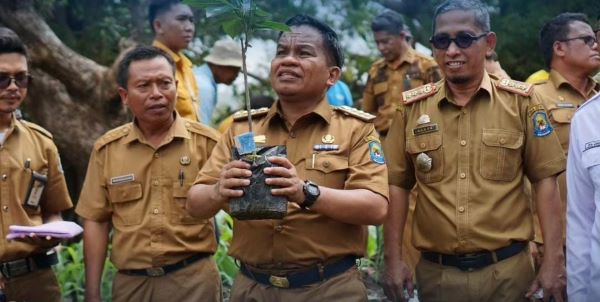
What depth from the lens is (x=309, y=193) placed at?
3.39 meters

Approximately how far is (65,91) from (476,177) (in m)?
5.17

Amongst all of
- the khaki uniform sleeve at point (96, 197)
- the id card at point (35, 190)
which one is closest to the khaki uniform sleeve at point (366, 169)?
the khaki uniform sleeve at point (96, 197)

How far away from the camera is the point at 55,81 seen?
8141mm

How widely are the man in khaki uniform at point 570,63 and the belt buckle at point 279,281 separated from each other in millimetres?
2239

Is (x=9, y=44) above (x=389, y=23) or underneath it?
underneath

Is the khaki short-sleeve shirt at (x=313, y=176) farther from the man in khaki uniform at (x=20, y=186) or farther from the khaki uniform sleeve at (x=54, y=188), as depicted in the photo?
the khaki uniform sleeve at (x=54, y=188)

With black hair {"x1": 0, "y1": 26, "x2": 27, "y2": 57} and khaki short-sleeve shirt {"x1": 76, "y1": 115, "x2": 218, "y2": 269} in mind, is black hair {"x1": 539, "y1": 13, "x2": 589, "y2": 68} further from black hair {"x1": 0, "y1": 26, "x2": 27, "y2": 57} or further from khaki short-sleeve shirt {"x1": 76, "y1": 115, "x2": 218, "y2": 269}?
black hair {"x1": 0, "y1": 26, "x2": 27, "y2": 57}

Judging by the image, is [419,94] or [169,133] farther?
[169,133]

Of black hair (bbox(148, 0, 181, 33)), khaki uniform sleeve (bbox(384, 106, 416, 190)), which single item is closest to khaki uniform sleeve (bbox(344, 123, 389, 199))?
khaki uniform sleeve (bbox(384, 106, 416, 190))

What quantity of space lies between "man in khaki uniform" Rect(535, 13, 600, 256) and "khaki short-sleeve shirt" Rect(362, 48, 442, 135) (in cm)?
193

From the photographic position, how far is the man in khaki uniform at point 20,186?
171 inches

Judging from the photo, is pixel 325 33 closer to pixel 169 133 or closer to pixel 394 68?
pixel 169 133

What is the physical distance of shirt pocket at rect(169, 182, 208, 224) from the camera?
425 centimetres

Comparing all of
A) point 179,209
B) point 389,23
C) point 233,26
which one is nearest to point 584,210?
point 233,26
